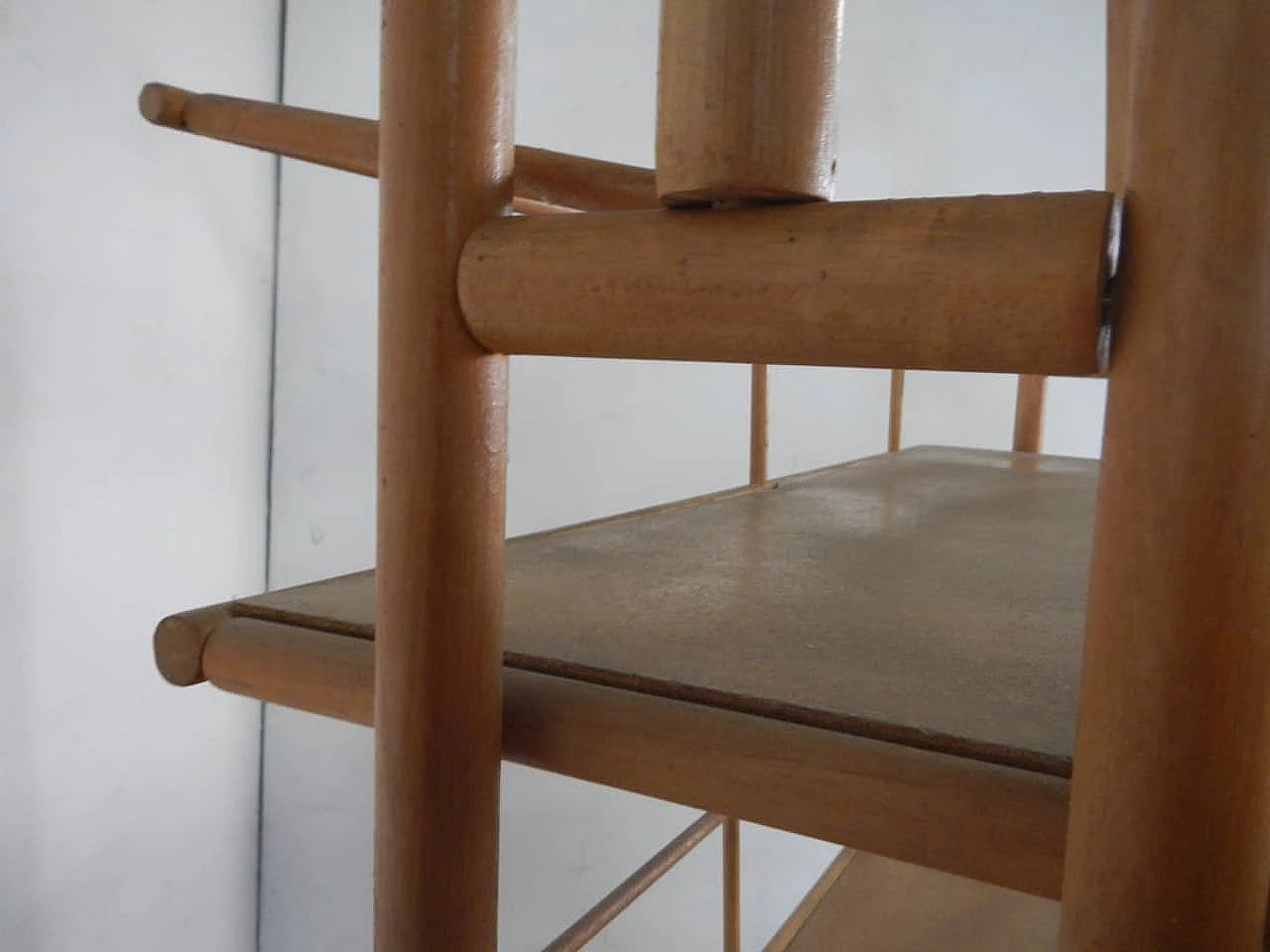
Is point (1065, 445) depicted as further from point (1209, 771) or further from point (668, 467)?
point (1209, 771)

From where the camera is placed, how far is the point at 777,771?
0.32m

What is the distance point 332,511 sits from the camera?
5.41 feet

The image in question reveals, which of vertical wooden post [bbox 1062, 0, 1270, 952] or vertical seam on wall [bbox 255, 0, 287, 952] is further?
vertical seam on wall [bbox 255, 0, 287, 952]

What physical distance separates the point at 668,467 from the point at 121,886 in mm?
978

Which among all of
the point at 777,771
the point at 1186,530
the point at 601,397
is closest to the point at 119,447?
the point at 601,397

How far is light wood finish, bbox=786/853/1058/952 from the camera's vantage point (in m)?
1.03

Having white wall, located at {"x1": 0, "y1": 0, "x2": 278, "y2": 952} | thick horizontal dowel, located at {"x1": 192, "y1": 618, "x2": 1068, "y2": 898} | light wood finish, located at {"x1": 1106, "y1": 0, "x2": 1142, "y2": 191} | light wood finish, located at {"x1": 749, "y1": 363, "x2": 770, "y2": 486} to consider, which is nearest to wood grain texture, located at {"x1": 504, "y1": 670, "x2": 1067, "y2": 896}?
thick horizontal dowel, located at {"x1": 192, "y1": 618, "x2": 1068, "y2": 898}

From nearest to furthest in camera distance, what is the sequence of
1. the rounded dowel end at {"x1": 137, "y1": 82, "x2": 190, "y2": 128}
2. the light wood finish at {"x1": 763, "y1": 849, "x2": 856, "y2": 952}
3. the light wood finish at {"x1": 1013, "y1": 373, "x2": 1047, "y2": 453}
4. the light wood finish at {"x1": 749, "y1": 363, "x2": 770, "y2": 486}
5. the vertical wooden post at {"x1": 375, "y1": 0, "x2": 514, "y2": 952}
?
the vertical wooden post at {"x1": 375, "y1": 0, "x2": 514, "y2": 952}
the rounded dowel end at {"x1": 137, "y1": 82, "x2": 190, "y2": 128}
the light wood finish at {"x1": 749, "y1": 363, "x2": 770, "y2": 486}
the light wood finish at {"x1": 763, "y1": 849, "x2": 856, "y2": 952}
the light wood finish at {"x1": 1013, "y1": 373, "x2": 1047, "y2": 453}

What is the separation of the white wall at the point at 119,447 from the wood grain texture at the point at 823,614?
829 mm

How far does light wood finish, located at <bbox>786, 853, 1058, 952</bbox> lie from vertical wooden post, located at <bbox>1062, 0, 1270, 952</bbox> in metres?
0.88

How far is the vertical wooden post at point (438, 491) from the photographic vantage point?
289 mm

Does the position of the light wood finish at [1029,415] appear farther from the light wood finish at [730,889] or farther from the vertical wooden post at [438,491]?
the vertical wooden post at [438,491]

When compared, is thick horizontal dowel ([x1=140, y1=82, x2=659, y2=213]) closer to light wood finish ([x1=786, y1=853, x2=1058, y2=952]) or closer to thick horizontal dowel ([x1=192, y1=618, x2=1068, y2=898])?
thick horizontal dowel ([x1=192, y1=618, x2=1068, y2=898])

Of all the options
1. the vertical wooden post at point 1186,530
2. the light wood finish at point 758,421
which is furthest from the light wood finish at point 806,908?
the vertical wooden post at point 1186,530
